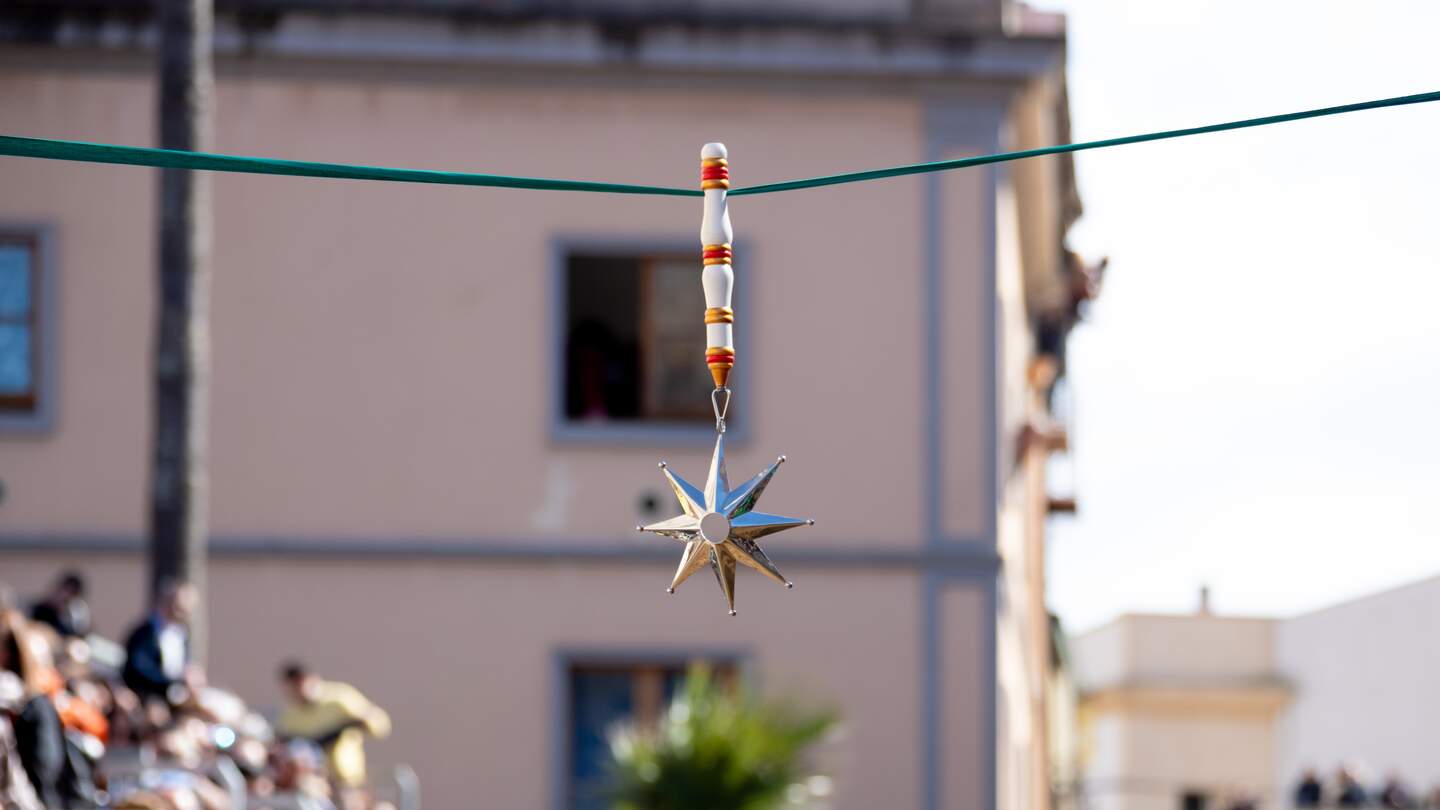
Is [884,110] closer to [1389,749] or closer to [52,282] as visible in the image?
[52,282]

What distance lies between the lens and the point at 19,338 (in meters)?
20.6

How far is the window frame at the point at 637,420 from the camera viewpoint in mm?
20422

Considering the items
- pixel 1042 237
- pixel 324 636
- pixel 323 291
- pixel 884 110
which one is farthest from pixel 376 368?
pixel 1042 237

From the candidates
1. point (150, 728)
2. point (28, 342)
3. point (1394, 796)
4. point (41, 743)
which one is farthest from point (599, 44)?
point (1394, 796)

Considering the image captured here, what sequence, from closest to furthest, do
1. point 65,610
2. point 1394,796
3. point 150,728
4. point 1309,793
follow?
1. point 150,728
2. point 65,610
3. point 1309,793
4. point 1394,796

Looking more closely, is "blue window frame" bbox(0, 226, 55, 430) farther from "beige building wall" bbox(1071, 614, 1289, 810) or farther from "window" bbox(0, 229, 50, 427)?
"beige building wall" bbox(1071, 614, 1289, 810)

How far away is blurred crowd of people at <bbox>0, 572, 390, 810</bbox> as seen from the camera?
13336 mm

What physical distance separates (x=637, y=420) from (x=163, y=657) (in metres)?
Result: 5.12

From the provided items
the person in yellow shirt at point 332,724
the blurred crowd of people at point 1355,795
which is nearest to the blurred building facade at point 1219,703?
the blurred crowd of people at point 1355,795

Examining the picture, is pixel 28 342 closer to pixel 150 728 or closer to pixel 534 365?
pixel 534 365

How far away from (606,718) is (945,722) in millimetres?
2399

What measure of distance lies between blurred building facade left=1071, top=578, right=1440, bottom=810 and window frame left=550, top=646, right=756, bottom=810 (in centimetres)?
2322

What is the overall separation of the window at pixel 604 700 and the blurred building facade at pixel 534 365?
0.9 inches

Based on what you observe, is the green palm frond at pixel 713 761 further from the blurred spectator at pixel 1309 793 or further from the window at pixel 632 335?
the blurred spectator at pixel 1309 793
